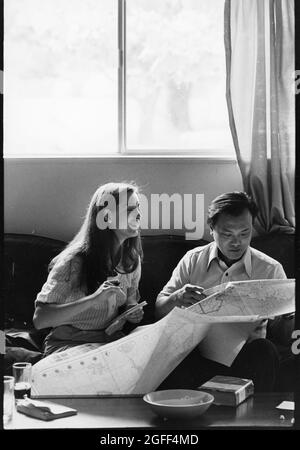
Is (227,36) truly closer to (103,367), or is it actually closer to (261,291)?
(261,291)

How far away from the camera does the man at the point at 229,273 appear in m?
1.95

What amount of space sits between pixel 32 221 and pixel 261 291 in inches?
28.6

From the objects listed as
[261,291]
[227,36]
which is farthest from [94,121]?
[261,291]

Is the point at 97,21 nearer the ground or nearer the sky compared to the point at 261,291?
nearer the sky

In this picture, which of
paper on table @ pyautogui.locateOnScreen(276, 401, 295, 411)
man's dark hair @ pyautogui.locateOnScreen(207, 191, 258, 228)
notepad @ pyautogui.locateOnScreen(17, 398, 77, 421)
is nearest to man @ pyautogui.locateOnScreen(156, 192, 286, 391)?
man's dark hair @ pyautogui.locateOnScreen(207, 191, 258, 228)

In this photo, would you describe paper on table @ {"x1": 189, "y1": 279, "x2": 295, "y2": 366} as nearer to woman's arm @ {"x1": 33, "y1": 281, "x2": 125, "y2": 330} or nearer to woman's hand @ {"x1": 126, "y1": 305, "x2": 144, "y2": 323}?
woman's hand @ {"x1": 126, "y1": 305, "x2": 144, "y2": 323}

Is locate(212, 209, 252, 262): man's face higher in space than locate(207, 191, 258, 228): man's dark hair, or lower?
lower

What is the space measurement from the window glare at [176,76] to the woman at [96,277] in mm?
203

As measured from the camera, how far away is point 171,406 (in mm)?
1706

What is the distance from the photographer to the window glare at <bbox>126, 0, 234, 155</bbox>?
1975mm

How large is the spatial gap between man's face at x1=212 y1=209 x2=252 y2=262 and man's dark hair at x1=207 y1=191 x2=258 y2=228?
0.04 feet

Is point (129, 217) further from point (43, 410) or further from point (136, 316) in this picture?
point (43, 410)

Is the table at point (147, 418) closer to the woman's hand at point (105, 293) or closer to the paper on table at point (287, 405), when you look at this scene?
the paper on table at point (287, 405)

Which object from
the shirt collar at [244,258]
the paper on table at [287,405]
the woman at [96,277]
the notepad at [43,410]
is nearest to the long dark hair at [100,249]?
the woman at [96,277]
